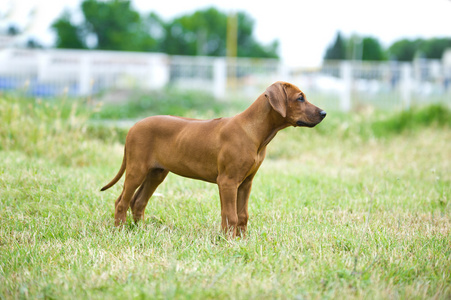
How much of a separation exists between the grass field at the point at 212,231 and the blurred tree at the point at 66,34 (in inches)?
1635

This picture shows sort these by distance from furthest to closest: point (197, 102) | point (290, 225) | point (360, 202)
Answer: point (197, 102) < point (360, 202) < point (290, 225)

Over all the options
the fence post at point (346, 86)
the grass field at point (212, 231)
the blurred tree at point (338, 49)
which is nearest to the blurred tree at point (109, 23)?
the fence post at point (346, 86)

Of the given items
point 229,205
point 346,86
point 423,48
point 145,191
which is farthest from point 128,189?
point 423,48

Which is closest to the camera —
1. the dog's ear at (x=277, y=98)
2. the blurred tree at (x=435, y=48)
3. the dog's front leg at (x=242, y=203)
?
the dog's ear at (x=277, y=98)

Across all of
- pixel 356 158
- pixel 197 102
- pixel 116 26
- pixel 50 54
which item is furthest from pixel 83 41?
pixel 356 158

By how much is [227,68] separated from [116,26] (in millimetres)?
33784

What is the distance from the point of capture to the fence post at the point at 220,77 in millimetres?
16875

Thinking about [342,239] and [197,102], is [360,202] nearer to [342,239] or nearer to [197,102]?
[342,239]

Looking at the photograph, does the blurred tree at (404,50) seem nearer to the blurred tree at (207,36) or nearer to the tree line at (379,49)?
the tree line at (379,49)

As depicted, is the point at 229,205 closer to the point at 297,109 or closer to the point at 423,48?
the point at 297,109

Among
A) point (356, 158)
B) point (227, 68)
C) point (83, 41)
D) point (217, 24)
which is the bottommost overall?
point (356, 158)

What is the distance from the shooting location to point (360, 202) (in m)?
5.46

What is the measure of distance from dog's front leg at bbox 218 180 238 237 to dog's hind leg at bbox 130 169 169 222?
86 cm

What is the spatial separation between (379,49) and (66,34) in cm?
5669
